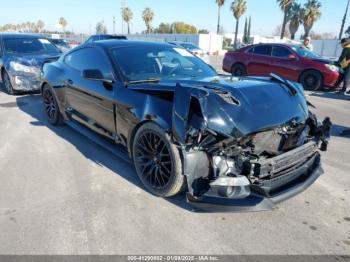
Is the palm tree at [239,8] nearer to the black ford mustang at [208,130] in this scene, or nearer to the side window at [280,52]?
the side window at [280,52]

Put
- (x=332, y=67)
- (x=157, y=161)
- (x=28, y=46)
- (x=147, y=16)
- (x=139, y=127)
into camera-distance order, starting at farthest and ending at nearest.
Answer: (x=147, y=16), (x=332, y=67), (x=28, y=46), (x=139, y=127), (x=157, y=161)

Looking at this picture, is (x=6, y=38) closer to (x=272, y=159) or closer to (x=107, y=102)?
(x=107, y=102)

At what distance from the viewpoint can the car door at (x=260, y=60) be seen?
11453 millimetres

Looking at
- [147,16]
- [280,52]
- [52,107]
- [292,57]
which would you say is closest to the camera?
[52,107]

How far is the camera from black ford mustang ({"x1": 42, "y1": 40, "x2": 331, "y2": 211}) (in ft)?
9.08

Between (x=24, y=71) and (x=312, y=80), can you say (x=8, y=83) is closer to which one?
(x=24, y=71)

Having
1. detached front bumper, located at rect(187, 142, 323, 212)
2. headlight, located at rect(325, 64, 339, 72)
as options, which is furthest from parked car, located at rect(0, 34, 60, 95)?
headlight, located at rect(325, 64, 339, 72)

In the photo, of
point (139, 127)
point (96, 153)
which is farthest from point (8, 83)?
point (139, 127)

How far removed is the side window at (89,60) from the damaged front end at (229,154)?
1.41 m

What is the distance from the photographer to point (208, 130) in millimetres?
2758

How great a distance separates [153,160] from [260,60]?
9430 mm

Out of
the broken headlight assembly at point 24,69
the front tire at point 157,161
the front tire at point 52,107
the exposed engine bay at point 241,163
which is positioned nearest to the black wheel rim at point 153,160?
the front tire at point 157,161

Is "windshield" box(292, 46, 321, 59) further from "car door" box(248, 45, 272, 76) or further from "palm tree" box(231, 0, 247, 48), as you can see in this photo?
"palm tree" box(231, 0, 247, 48)

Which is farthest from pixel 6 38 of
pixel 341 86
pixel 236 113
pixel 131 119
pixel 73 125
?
pixel 341 86
